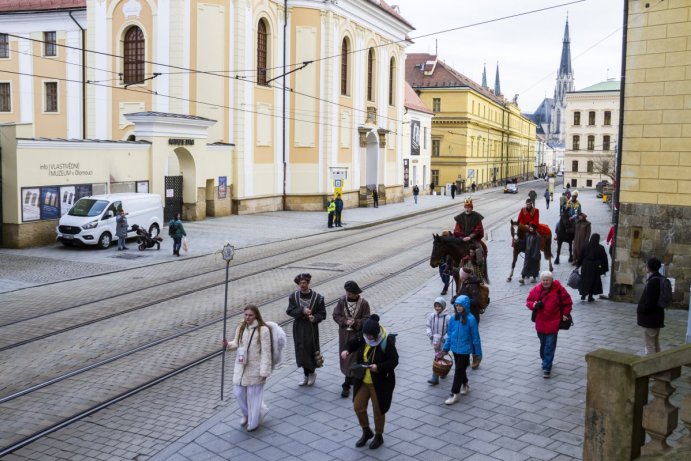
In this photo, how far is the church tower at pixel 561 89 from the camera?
147m

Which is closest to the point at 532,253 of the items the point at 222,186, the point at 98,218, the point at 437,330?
the point at 437,330

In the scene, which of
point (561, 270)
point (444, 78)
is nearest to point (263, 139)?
point (561, 270)

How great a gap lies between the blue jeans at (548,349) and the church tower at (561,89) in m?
132

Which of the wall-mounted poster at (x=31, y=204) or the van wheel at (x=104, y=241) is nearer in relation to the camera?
the wall-mounted poster at (x=31, y=204)

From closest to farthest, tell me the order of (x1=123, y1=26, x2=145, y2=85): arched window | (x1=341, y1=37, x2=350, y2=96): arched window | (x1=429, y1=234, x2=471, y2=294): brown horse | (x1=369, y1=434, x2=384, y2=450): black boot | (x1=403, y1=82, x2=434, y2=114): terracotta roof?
(x1=369, y1=434, x2=384, y2=450): black boot
(x1=429, y1=234, x2=471, y2=294): brown horse
(x1=123, y1=26, x2=145, y2=85): arched window
(x1=341, y1=37, x2=350, y2=96): arched window
(x1=403, y1=82, x2=434, y2=114): terracotta roof

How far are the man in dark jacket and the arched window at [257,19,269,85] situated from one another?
3089cm

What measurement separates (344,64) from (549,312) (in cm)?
3736

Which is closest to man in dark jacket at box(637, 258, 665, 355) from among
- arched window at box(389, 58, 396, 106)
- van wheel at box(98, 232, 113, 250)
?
van wheel at box(98, 232, 113, 250)

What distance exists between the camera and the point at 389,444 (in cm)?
778

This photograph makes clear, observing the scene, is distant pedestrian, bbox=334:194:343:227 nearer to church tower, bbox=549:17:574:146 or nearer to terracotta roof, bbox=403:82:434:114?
terracotta roof, bbox=403:82:434:114

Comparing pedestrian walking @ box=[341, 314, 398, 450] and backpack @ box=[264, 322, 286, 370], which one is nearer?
pedestrian walking @ box=[341, 314, 398, 450]

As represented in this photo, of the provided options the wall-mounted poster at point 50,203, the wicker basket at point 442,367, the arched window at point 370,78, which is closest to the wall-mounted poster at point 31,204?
the wall-mounted poster at point 50,203

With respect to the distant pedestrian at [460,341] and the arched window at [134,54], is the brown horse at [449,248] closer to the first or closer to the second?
the distant pedestrian at [460,341]

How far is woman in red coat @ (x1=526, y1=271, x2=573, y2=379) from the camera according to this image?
995cm
